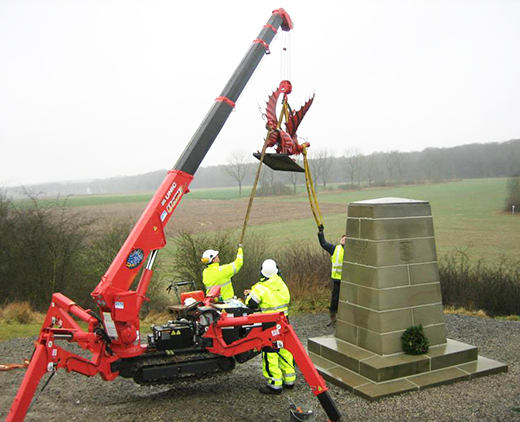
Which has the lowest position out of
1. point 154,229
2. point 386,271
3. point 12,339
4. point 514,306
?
point 514,306

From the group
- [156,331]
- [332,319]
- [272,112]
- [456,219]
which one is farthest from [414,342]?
[456,219]

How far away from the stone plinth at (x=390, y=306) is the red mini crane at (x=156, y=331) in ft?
6.18

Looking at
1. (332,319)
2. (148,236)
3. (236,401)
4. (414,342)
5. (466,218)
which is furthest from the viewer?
(466,218)

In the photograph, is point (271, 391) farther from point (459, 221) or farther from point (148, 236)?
point (459, 221)

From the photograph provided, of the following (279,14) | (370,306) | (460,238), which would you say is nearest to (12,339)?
(370,306)

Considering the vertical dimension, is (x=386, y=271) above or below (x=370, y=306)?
above

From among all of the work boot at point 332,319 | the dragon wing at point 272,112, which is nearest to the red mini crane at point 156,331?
the dragon wing at point 272,112

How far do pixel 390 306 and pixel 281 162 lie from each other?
3101 mm

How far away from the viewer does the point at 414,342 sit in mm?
7602

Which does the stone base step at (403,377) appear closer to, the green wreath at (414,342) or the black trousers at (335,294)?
the green wreath at (414,342)

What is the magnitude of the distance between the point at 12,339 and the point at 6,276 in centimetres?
592

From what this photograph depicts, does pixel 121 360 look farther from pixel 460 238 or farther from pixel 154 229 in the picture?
pixel 460 238

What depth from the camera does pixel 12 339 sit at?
10414 mm

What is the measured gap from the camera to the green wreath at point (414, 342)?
7.58 metres
